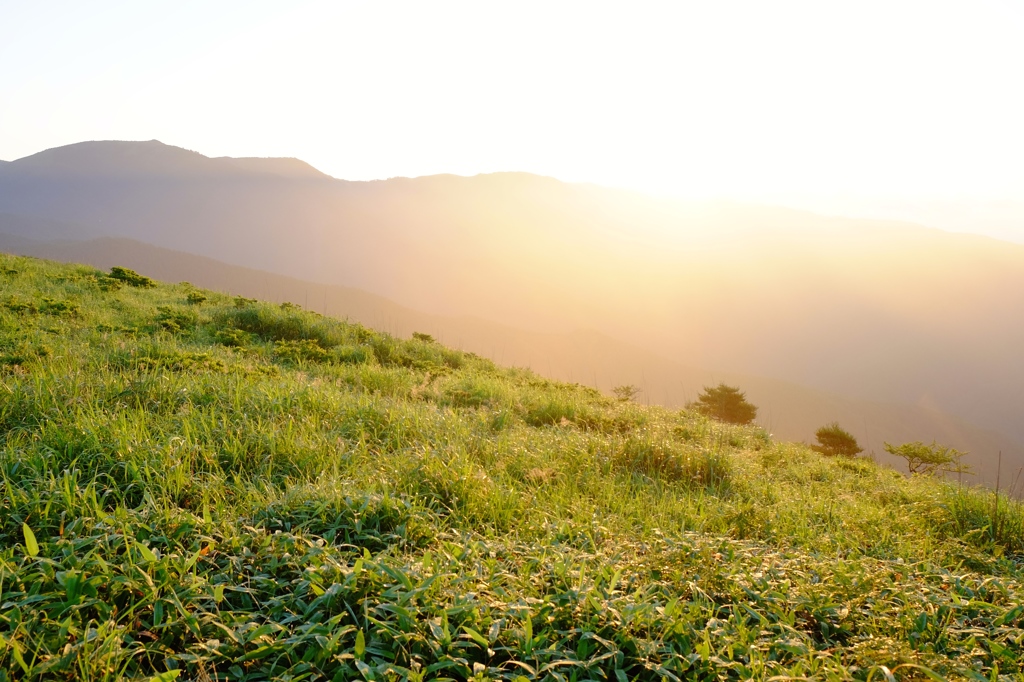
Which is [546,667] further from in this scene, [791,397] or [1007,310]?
[1007,310]

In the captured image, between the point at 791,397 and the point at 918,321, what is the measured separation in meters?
63.2

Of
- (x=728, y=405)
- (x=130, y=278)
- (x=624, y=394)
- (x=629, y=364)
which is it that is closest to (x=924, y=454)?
(x=624, y=394)

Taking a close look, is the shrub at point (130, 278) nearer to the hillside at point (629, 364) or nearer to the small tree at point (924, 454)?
the small tree at point (924, 454)

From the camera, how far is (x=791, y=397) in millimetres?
107688

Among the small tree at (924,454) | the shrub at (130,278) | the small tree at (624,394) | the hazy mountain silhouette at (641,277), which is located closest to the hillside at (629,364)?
Answer: the hazy mountain silhouette at (641,277)

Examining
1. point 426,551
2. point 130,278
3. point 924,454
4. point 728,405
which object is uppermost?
point 130,278

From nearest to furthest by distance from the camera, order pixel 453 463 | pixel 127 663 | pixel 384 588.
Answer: pixel 127 663, pixel 384 588, pixel 453 463

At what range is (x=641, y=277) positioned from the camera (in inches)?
5256

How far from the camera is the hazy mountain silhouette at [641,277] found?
12519 centimetres

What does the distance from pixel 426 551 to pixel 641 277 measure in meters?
136

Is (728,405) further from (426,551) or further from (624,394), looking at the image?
(426,551)

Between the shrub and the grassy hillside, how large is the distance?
7.60 m

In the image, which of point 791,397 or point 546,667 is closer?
point 546,667

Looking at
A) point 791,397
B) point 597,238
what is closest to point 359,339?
point 791,397
